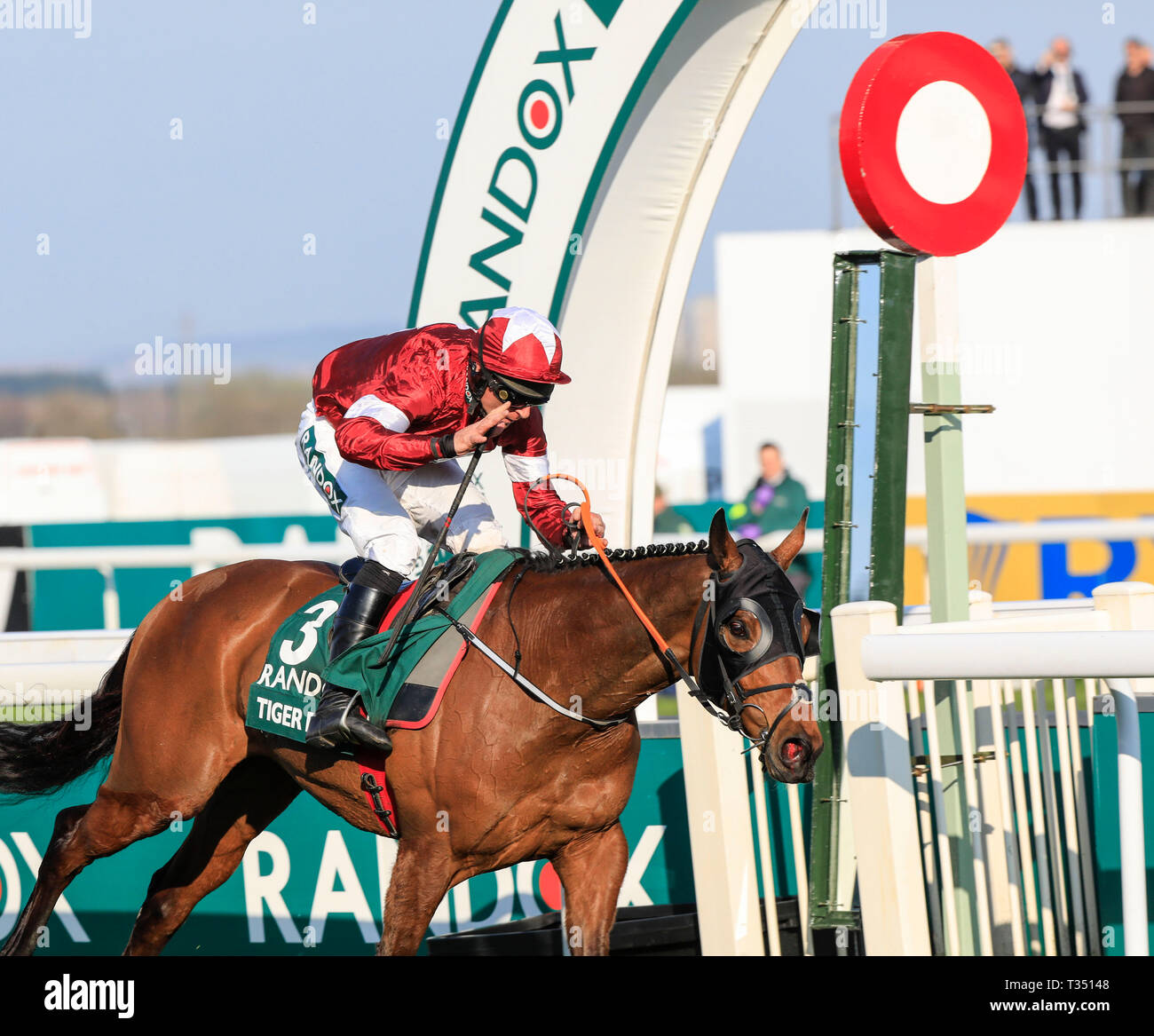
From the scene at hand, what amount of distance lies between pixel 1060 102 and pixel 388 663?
35.8 ft

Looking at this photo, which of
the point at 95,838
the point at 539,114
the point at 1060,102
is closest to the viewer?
the point at 95,838

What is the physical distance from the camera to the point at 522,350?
3297 mm

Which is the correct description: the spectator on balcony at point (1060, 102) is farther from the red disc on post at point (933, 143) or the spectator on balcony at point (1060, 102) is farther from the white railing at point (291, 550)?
the red disc on post at point (933, 143)

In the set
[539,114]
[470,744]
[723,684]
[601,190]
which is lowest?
[470,744]

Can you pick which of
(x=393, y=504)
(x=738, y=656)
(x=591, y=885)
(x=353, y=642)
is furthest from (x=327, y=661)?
(x=738, y=656)

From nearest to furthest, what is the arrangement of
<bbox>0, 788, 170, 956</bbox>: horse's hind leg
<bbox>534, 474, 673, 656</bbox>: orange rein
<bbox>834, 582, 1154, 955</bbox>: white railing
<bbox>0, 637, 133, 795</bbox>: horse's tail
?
1. <bbox>834, 582, 1154, 955</bbox>: white railing
2. <bbox>534, 474, 673, 656</bbox>: orange rein
3. <bbox>0, 788, 170, 956</bbox>: horse's hind leg
4. <bbox>0, 637, 133, 795</bbox>: horse's tail

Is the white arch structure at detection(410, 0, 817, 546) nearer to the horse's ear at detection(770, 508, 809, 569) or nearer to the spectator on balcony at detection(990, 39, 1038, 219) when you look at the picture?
the horse's ear at detection(770, 508, 809, 569)

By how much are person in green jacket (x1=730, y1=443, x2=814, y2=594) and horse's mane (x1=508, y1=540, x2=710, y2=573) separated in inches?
246

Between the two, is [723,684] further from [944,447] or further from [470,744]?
[944,447]

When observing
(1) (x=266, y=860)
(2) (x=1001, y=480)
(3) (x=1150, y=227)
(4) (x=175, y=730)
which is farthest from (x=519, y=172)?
(3) (x=1150, y=227)

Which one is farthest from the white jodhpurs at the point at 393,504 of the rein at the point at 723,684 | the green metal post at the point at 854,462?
the green metal post at the point at 854,462

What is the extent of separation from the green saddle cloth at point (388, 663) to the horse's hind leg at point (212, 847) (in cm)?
71

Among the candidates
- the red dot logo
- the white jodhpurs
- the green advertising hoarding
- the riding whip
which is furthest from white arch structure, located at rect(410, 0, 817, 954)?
the riding whip

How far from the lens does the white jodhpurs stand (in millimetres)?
3623
